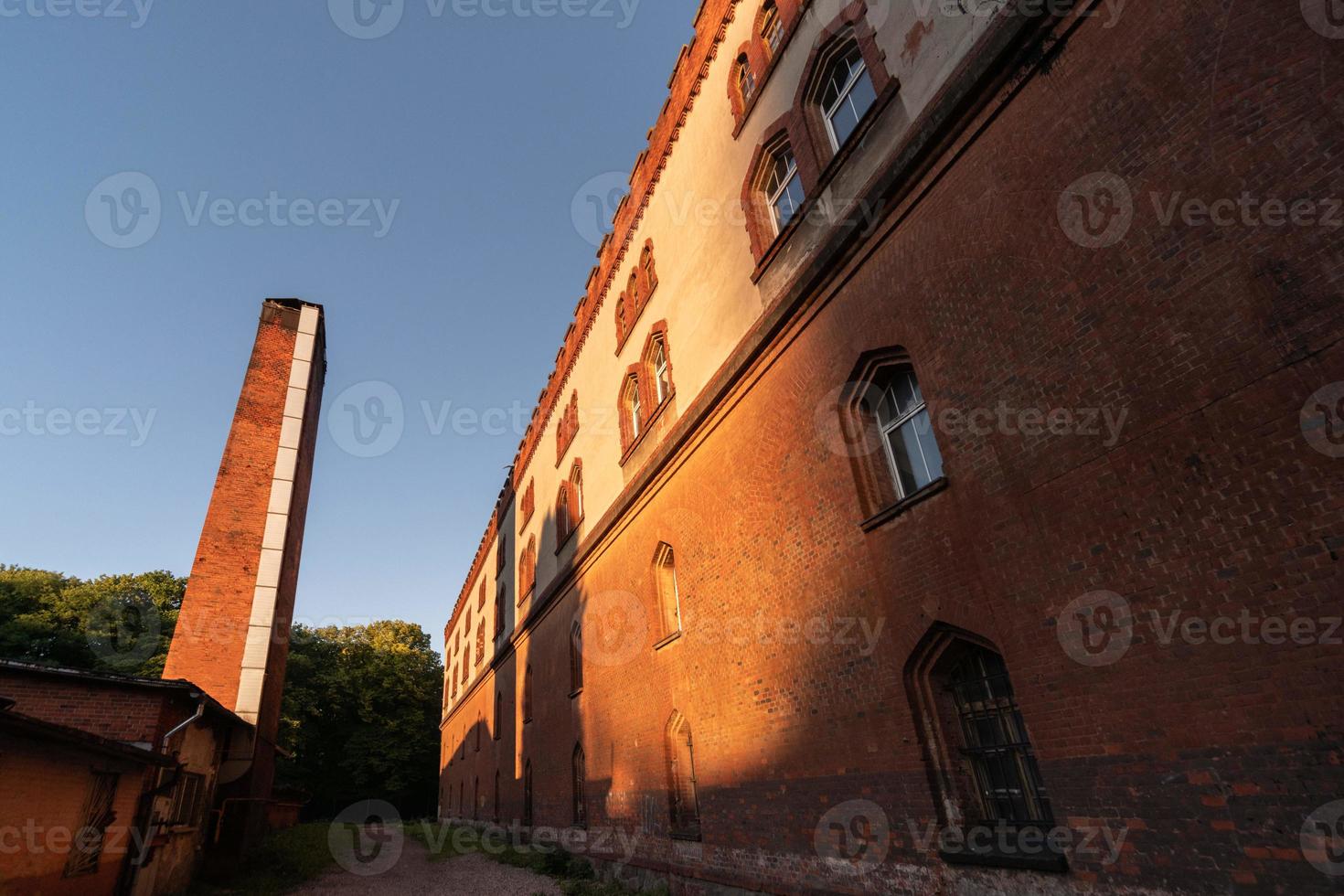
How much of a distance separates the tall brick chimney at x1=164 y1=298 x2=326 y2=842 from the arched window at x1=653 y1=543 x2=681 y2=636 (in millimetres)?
9640

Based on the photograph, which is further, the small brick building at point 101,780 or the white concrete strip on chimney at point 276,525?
the white concrete strip on chimney at point 276,525

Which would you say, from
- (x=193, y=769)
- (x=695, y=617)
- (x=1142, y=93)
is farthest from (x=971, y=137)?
(x=193, y=769)

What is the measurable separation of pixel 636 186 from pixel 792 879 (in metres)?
13.4

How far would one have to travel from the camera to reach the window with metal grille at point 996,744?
18.0ft

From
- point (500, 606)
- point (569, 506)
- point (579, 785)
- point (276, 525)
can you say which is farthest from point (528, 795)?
point (276, 525)

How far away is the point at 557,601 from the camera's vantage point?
18.6 meters

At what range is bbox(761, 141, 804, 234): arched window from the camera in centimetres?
955

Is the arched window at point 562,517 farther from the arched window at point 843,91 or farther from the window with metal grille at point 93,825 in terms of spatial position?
the arched window at point 843,91

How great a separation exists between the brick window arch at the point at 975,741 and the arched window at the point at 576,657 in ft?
36.8

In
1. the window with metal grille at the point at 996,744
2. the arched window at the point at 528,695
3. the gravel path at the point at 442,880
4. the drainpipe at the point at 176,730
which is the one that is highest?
the arched window at the point at 528,695

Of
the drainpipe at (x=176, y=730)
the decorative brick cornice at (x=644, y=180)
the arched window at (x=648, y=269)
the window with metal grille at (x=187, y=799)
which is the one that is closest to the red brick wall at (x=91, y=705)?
the drainpipe at (x=176, y=730)

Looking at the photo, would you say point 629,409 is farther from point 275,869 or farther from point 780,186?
point 275,869

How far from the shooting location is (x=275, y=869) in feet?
46.4

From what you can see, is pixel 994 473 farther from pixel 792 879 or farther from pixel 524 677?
pixel 524 677
